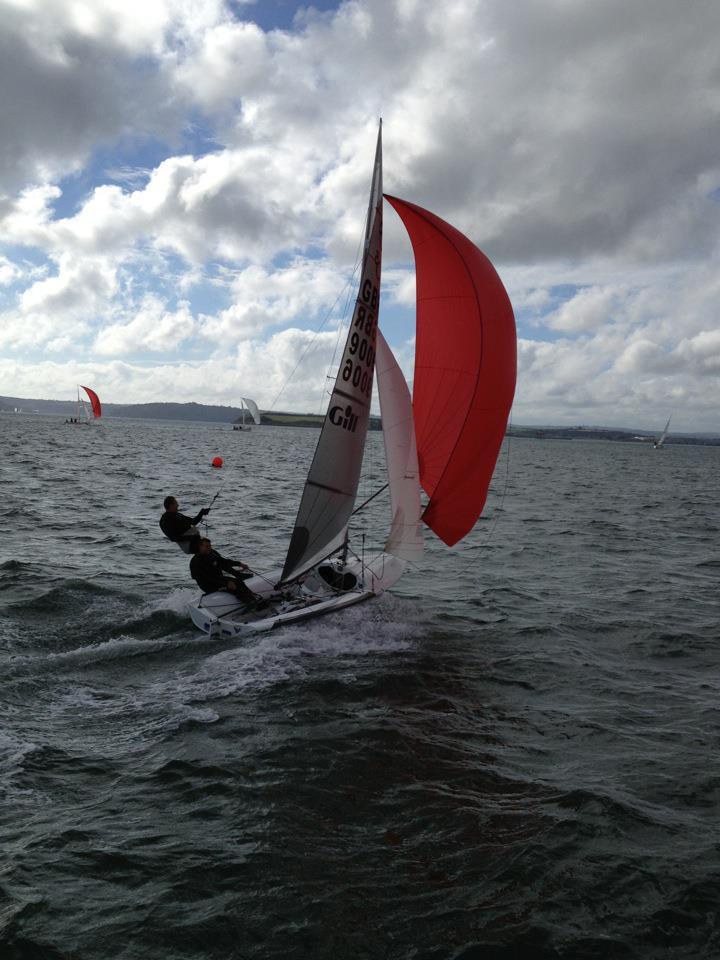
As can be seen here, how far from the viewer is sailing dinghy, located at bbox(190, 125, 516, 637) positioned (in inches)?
397

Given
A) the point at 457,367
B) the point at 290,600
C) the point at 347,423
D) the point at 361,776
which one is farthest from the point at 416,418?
the point at 361,776

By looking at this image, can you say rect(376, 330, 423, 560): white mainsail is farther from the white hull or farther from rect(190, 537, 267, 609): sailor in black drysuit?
rect(190, 537, 267, 609): sailor in black drysuit

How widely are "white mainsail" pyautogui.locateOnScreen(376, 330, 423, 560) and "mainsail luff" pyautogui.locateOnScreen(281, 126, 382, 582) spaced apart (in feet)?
1.55

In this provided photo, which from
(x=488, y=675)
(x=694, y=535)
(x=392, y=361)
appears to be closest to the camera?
(x=488, y=675)

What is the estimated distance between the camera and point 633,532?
22.5 m

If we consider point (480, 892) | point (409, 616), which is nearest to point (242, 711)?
point (480, 892)

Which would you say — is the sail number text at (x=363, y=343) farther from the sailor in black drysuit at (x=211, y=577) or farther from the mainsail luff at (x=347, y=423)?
the sailor in black drysuit at (x=211, y=577)

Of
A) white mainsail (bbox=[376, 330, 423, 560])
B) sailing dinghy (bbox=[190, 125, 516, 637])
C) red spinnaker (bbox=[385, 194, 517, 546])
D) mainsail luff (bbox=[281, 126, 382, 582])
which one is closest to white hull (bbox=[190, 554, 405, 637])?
sailing dinghy (bbox=[190, 125, 516, 637])

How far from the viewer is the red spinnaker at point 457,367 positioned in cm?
1074

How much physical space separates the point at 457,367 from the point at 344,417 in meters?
2.19

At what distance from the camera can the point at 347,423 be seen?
10.0 m

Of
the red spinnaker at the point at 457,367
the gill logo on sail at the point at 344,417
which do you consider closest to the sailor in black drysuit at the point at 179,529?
the gill logo on sail at the point at 344,417

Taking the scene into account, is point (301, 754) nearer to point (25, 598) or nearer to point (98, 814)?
point (98, 814)

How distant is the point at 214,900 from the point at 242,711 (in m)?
3.07
